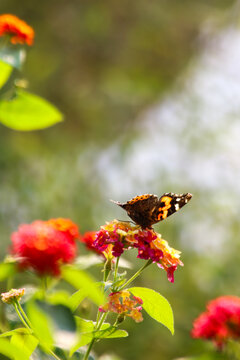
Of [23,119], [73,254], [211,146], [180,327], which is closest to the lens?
[73,254]

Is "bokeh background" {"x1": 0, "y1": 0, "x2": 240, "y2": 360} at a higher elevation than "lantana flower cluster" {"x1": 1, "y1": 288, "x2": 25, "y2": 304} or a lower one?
higher

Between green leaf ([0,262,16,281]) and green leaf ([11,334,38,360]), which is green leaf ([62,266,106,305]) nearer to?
green leaf ([0,262,16,281])

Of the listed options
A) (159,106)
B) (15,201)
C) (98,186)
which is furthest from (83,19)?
(15,201)

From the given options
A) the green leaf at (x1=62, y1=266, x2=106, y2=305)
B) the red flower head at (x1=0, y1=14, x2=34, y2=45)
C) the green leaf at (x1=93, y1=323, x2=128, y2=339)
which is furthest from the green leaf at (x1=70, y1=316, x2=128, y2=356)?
the red flower head at (x1=0, y1=14, x2=34, y2=45)

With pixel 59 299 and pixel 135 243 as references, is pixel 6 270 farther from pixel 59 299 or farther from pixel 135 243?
pixel 135 243

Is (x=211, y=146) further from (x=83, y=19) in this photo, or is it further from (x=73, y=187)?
(x=83, y=19)

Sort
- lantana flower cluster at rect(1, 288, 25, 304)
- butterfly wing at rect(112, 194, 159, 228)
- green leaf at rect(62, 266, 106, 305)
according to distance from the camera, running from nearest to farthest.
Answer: green leaf at rect(62, 266, 106, 305) → lantana flower cluster at rect(1, 288, 25, 304) → butterfly wing at rect(112, 194, 159, 228)
